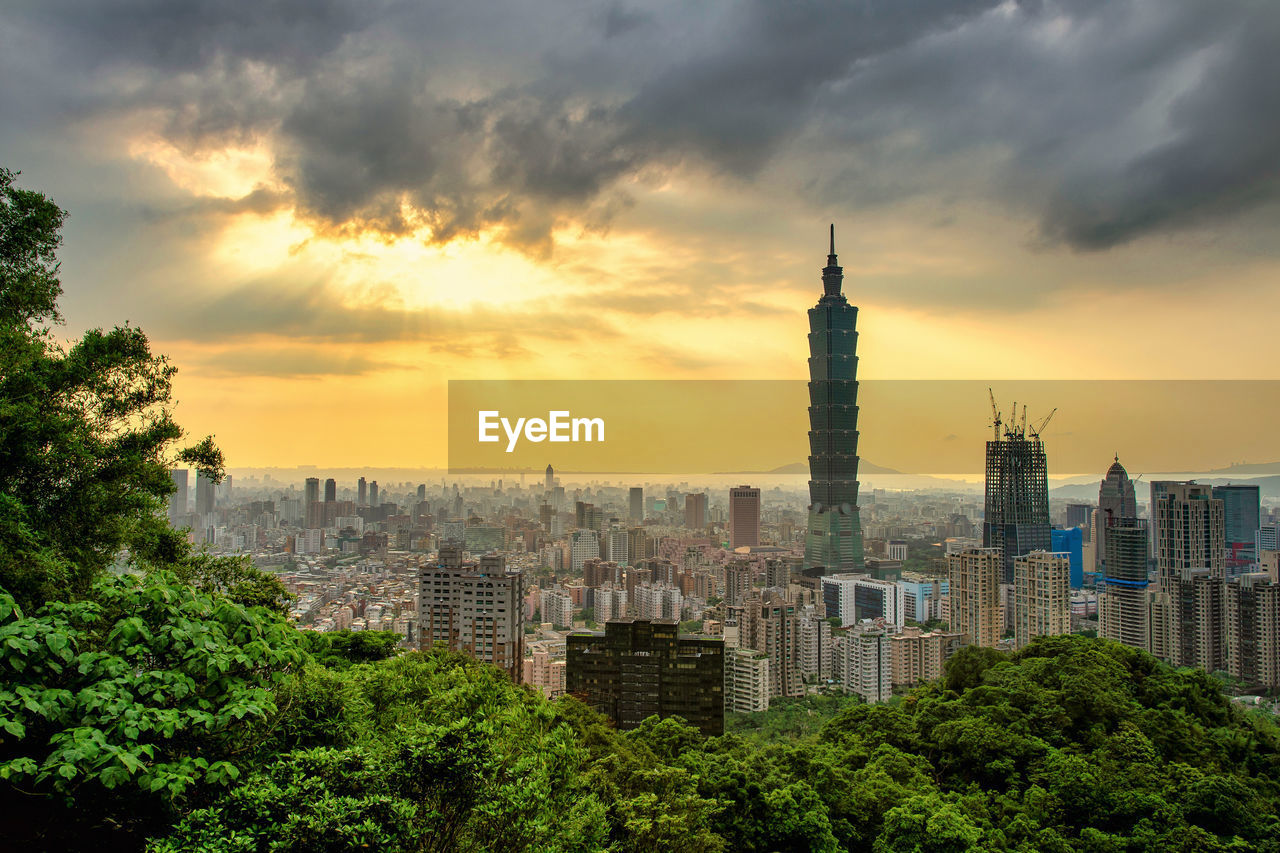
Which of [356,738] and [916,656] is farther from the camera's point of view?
[916,656]

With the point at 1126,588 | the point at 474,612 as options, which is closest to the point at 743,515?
the point at 1126,588

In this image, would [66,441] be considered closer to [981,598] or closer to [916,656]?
[916,656]

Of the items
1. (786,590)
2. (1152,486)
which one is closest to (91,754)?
(786,590)

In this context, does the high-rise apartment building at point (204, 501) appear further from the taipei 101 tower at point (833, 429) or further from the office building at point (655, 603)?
the taipei 101 tower at point (833, 429)

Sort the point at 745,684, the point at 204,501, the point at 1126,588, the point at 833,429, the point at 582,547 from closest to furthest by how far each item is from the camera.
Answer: the point at 204,501 < the point at 745,684 < the point at 1126,588 < the point at 582,547 < the point at 833,429

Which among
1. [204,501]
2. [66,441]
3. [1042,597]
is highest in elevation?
[66,441]

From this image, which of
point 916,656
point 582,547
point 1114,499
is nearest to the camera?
point 916,656

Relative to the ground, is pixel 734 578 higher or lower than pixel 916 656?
higher
